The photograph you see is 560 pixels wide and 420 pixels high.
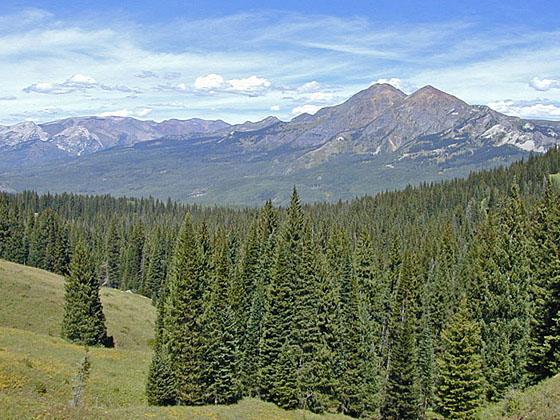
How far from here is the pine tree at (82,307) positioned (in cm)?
6100

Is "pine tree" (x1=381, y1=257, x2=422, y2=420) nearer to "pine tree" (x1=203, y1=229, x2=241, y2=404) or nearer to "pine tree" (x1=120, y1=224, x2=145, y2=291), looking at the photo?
"pine tree" (x1=203, y1=229, x2=241, y2=404)

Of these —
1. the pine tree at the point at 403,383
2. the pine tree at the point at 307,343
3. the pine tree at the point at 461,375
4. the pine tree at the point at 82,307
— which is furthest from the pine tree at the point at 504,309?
the pine tree at the point at 82,307

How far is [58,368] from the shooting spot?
4031cm

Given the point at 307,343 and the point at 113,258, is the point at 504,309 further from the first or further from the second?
the point at 113,258

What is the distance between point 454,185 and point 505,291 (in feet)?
475

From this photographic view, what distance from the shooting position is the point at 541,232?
5306cm

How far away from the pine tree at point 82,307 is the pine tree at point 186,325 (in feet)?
53.8

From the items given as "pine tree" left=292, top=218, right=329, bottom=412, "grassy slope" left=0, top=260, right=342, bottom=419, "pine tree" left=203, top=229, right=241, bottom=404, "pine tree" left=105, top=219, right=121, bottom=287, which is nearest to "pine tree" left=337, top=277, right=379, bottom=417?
"pine tree" left=292, top=218, right=329, bottom=412

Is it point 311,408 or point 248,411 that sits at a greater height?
point 248,411

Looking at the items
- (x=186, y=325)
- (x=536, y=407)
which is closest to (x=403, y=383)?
(x=186, y=325)

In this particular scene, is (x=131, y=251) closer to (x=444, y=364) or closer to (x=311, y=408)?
(x=311, y=408)

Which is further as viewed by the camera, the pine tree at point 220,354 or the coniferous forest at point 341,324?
the pine tree at point 220,354

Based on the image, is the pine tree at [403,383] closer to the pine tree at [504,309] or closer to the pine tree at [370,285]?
the pine tree at [504,309]

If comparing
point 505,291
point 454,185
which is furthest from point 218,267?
point 454,185
